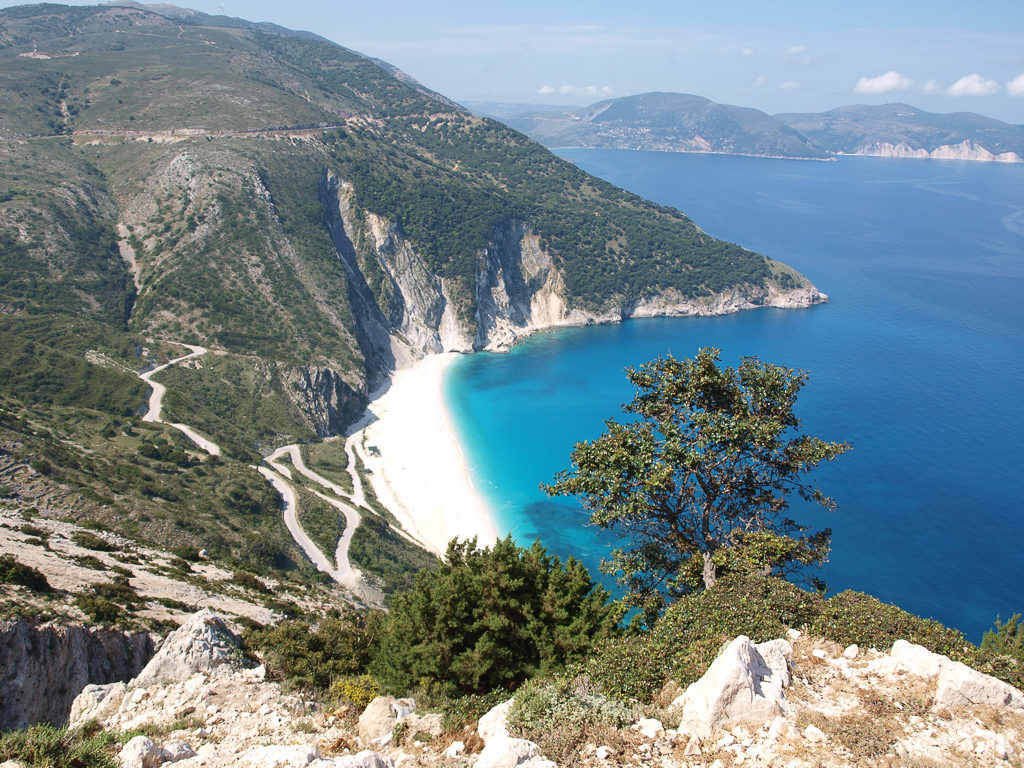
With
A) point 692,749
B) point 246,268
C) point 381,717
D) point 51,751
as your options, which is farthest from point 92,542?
point 246,268

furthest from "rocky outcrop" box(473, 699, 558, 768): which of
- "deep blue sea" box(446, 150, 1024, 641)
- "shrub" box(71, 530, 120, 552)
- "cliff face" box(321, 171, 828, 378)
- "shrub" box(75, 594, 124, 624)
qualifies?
"cliff face" box(321, 171, 828, 378)

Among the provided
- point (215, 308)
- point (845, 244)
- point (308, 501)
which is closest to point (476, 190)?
point (215, 308)

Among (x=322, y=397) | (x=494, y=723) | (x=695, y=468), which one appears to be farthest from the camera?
(x=322, y=397)

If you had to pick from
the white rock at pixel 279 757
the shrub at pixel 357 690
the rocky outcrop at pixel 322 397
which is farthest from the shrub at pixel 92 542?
the rocky outcrop at pixel 322 397

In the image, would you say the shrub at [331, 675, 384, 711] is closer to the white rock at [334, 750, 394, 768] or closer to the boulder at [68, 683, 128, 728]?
the white rock at [334, 750, 394, 768]

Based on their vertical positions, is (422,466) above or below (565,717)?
below

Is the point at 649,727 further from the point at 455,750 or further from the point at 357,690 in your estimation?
the point at 357,690

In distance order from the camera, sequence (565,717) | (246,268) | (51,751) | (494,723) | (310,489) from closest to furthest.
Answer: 1. (51,751)
2. (565,717)
3. (494,723)
4. (310,489)
5. (246,268)

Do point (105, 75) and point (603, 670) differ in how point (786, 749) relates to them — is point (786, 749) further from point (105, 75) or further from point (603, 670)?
point (105, 75)
